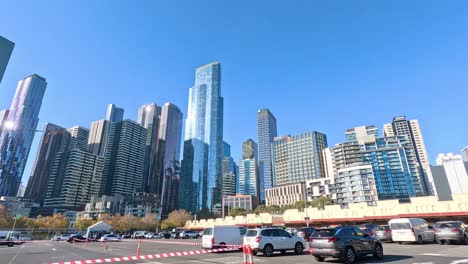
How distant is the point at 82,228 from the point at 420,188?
167155 millimetres

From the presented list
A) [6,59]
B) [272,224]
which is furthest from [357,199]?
[6,59]

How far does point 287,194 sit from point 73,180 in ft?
471

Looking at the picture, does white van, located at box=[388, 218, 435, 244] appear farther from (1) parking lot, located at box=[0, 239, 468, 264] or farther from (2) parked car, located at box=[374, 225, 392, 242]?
(2) parked car, located at box=[374, 225, 392, 242]

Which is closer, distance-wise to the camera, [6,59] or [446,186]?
[446,186]

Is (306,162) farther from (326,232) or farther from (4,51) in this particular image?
(326,232)

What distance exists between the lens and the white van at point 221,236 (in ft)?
67.9

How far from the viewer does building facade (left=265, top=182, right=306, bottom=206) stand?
161375mm

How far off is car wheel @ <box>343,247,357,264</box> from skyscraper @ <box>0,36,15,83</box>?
344ft

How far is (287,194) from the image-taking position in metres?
169

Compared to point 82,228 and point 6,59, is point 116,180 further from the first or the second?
point 6,59

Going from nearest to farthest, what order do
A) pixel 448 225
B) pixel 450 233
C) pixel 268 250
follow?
pixel 268 250, pixel 450 233, pixel 448 225

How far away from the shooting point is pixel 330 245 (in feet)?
41.6

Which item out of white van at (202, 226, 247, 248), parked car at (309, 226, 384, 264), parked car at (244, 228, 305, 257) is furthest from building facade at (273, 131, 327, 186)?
parked car at (309, 226, 384, 264)

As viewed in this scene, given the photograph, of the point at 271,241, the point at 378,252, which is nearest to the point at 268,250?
the point at 271,241
